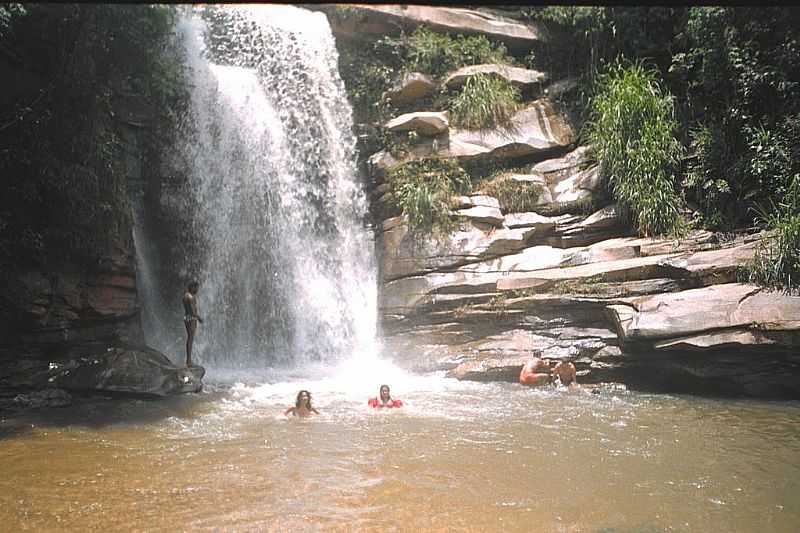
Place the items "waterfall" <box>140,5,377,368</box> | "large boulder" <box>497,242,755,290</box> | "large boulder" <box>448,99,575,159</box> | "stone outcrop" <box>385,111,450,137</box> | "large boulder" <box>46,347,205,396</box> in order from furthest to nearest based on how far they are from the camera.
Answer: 1. "stone outcrop" <box>385,111,450,137</box>
2. "large boulder" <box>448,99,575,159</box>
3. "waterfall" <box>140,5,377,368</box>
4. "large boulder" <box>497,242,755,290</box>
5. "large boulder" <box>46,347,205,396</box>

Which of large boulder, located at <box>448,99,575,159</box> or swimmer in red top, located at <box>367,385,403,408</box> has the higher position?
large boulder, located at <box>448,99,575,159</box>

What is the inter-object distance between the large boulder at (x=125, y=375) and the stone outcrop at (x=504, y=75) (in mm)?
8660

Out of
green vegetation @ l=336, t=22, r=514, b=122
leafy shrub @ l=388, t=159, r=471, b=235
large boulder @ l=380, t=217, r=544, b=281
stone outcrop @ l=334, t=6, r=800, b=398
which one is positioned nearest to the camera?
stone outcrop @ l=334, t=6, r=800, b=398

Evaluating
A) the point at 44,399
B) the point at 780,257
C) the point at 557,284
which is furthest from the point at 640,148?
the point at 44,399

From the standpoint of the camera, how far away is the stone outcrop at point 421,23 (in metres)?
15.3

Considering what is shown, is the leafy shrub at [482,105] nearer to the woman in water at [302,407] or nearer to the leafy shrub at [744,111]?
the leafy shrub at [744,111]

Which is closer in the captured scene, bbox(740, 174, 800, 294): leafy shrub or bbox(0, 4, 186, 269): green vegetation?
bbox(740, 174, 800, 294): leafy shrub

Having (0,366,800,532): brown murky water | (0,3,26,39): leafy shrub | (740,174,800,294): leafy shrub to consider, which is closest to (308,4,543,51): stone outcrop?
(740,174,800,294): leafy shrub

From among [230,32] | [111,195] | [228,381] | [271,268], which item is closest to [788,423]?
[228,381]

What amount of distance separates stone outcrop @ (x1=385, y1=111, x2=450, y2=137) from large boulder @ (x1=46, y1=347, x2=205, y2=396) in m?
7.03

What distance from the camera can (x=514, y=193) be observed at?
12984 mm

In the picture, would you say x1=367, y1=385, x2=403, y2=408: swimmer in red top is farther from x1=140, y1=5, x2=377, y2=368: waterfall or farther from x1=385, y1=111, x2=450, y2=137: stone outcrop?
x1=385, y1=111, x2=450, y2=137: stone outcrop

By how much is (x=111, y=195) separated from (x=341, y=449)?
7.01 metres

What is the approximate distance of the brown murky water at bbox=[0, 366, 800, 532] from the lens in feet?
15.3
